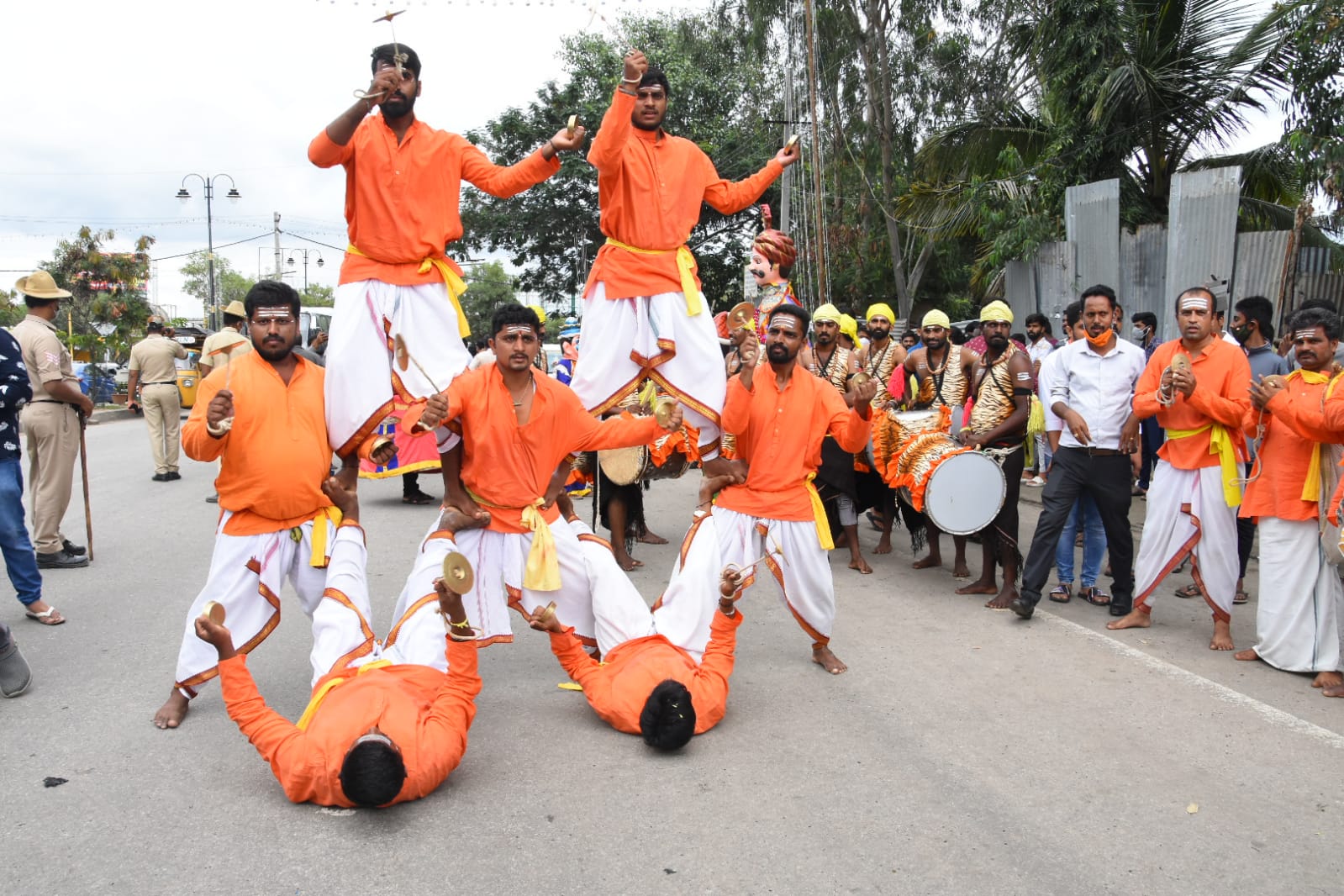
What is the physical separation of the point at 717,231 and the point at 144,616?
24110 millimetres

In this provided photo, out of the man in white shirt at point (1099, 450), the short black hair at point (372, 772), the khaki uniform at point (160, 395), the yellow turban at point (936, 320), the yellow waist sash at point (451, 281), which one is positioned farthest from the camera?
the khaki uniform at point (160, 395)

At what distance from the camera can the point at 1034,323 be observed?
33.8 ft

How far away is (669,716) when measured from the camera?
395cm

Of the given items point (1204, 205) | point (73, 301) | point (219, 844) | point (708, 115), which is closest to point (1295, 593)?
point (219, 844)

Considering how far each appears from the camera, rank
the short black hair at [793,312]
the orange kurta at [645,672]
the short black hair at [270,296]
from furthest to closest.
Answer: the short black hair at [793,312] < the short black hair at [270,296] < the orange kurta at [645,672]

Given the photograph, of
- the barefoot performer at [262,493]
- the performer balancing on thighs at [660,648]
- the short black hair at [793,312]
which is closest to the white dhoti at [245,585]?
the barefoot performer at [262,493]

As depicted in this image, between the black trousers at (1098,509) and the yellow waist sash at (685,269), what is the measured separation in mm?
2599

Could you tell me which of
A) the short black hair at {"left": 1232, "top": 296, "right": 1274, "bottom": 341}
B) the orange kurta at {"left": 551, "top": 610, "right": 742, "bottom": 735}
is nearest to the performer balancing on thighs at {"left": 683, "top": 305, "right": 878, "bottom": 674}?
the orange kurta at {"left": 551, "top": 610, "right": 742, "bottom": 735}

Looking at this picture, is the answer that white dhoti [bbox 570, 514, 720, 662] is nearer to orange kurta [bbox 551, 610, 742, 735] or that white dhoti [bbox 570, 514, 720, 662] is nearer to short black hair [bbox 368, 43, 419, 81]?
orange kurta [bbox 551, 610, 742, 735]

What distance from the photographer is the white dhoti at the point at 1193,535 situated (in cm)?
571

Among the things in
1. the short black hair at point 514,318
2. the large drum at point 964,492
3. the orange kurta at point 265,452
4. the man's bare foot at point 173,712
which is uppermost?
the short black hair at point 514,318

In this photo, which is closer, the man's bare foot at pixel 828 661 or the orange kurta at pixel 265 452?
the orange kurta at pixel 265 452

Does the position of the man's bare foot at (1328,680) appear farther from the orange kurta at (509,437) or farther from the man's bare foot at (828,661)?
the orange kurta at (509,437)

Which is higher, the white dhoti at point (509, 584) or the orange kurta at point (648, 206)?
the orange kurta at point (648, 206)
